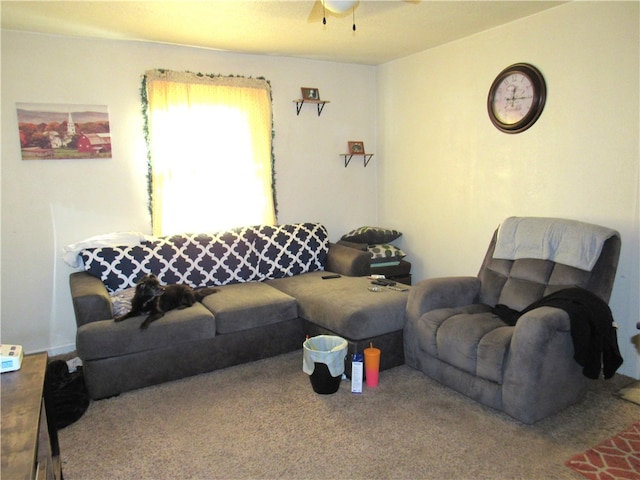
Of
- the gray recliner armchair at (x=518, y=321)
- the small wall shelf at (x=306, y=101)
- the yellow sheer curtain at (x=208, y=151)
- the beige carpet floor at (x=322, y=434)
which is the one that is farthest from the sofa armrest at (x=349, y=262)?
the small wall shelf at (x=306, y=101)

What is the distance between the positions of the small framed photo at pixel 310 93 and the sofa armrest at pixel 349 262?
60.1 inches

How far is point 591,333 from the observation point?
7.78 ft

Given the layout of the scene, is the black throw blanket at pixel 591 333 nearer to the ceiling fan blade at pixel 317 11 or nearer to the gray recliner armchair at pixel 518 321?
the gray recliner armchair at pixel 518 321

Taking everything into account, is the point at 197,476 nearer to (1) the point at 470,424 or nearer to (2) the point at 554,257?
(1) the point at 470,424

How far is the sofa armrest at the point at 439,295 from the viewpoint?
9.84 feet

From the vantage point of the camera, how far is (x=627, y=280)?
2973mm

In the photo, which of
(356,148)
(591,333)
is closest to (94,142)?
(356,148)

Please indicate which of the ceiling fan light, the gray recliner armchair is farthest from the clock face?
the ceiling fan light

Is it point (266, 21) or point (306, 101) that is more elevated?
point (266, 21)

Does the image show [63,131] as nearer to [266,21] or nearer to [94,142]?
[94,142]

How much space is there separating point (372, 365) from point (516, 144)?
2.11 meters

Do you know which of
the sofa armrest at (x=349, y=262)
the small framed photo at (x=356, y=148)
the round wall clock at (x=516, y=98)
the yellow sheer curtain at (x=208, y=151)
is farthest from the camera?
the small framed photo at (x=356, y=148)

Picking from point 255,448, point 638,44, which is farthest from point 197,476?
point 638,44

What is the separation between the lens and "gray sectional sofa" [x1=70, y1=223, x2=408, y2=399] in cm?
283
